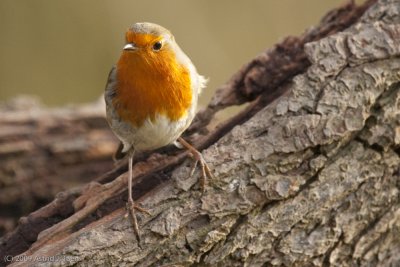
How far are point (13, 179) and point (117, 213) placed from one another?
2.55 meters

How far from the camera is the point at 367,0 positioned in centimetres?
400

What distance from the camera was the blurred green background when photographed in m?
7.50

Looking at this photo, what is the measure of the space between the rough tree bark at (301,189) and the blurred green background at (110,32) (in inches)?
163

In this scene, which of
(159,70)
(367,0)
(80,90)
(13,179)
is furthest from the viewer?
(80,90)

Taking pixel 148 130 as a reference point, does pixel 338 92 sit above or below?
below

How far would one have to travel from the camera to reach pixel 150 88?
145 inches

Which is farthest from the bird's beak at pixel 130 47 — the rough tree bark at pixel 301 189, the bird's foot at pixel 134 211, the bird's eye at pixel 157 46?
the bird's foot at pixel 134 211

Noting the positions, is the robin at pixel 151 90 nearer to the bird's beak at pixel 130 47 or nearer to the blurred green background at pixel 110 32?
the bird's beak at pixel 130 47

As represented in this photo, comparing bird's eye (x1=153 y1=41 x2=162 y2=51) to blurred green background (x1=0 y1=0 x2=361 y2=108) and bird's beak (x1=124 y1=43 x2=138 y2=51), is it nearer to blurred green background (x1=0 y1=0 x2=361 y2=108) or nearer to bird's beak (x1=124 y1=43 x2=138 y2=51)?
bird's beak (x1=124 y1=43 x2=138 y2=51)

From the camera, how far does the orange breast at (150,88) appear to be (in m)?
3.68

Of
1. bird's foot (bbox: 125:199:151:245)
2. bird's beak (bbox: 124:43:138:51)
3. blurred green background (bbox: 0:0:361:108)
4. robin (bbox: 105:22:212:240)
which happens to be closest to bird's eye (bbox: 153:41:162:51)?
robin (bbox: 105:22:212:240)

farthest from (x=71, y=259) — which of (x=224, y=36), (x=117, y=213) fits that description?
(x=224, y=36)

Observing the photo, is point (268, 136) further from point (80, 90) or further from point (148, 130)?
point (80, 90)

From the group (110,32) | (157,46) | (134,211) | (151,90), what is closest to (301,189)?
(134,211)
